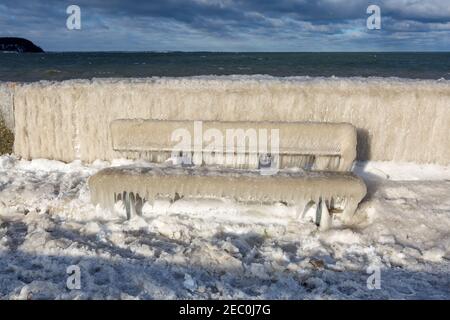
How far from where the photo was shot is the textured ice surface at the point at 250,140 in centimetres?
486

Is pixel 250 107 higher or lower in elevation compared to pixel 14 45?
lower

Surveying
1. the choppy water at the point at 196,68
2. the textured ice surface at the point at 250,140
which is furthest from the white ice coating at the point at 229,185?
the choppy water at the point at 196,68

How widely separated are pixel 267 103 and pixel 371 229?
2.05 m

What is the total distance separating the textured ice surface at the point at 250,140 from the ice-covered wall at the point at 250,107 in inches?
23.0

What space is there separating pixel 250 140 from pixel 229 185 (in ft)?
2.77

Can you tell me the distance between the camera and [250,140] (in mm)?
4949

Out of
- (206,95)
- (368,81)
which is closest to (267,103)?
(206,95)

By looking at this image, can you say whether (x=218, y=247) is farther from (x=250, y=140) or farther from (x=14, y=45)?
(x=14, y=45)

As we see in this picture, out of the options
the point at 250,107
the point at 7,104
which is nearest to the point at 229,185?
the point at 250,107

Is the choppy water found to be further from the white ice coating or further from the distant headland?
the distant headland

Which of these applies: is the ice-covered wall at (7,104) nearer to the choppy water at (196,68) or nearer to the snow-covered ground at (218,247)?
the snow-covered ground at (218,247)

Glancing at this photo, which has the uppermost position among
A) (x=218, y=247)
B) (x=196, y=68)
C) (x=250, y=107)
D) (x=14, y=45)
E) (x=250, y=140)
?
→ (x=14, y=45)

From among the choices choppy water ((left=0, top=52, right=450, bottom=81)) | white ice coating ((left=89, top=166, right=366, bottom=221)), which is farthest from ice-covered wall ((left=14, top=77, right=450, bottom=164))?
choppy water ((left=0, top=52, right=450, bottom=81))
